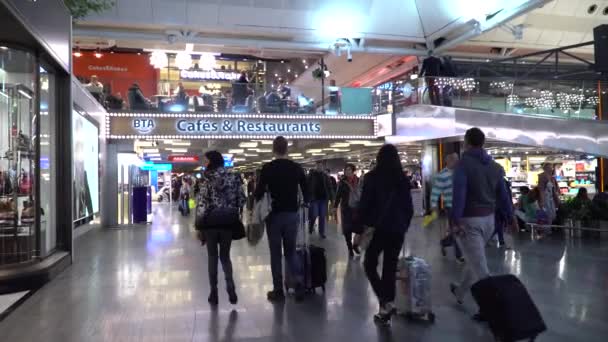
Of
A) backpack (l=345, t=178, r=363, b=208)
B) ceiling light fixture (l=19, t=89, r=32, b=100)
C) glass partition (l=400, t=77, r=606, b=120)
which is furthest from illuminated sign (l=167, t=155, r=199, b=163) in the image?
ceiling light fixture (l=19, t=89, r=32, b=100)

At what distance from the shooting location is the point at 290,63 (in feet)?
112

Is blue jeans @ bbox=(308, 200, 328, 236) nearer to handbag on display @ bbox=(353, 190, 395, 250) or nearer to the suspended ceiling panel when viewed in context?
handbag on display @ bbox=(353, 190, 395, 250)

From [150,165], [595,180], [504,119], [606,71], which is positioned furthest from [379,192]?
[150,165]

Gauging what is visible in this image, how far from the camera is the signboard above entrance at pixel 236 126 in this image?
15.9 metres

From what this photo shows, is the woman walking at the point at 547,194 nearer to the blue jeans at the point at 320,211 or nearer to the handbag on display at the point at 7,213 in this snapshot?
the blue jeans at the point at 320,211

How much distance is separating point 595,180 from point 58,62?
1930 centimetres

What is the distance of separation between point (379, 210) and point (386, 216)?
0.08 m

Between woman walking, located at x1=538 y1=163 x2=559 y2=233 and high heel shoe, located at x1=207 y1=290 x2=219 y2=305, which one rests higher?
woman walking, located at x1=538 y1=163 x2=559 y2=233

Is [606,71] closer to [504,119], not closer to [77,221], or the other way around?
[504,119]

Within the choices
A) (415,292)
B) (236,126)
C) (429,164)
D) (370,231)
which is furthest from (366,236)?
(429,164)

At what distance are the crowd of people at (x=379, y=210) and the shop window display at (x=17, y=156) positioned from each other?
2822 mm

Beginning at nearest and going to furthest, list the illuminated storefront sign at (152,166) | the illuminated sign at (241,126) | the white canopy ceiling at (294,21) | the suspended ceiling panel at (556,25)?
the illuminated sign at (241,126) → the white canopy ceiling at (294,21) → the suspended ceiling panel at (556,25) → the illuminated storefront sign at (152,166)

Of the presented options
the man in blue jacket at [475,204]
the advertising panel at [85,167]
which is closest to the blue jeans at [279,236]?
the man in blue jacket at [475,204]

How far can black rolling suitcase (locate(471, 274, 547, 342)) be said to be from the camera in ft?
11.9
